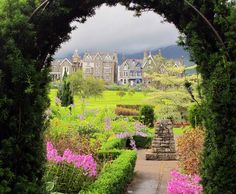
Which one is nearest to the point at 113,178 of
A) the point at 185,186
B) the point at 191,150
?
the point at 185,186

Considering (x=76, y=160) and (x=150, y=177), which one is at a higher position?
(x=76, y=160)

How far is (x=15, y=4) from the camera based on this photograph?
490 centimetres

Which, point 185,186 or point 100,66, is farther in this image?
point 100,66

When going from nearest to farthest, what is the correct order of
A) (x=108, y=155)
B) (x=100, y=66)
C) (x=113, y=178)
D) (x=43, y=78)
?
(x=43, y=78) → (x=113, y=178) → (x=108, y=155) → (x=100, y=66)

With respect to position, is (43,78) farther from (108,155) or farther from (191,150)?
(108,155)

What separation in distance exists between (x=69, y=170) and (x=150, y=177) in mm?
4252

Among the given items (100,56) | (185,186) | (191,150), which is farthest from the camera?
(100,56)

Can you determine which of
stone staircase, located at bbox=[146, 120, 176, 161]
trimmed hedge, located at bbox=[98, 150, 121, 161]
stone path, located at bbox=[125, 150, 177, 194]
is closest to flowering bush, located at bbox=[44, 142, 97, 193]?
stone path, located at bbox=[125, 150, 177, 194]

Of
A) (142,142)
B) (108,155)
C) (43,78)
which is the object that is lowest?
(142,142)

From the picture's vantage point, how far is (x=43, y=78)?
17.0ft

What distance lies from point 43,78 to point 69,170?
12.8 ft

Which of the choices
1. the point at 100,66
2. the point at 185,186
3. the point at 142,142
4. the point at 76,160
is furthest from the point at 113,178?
the point at 100,66

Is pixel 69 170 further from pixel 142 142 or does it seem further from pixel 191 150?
pixel 142 142

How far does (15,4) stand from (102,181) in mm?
4236
